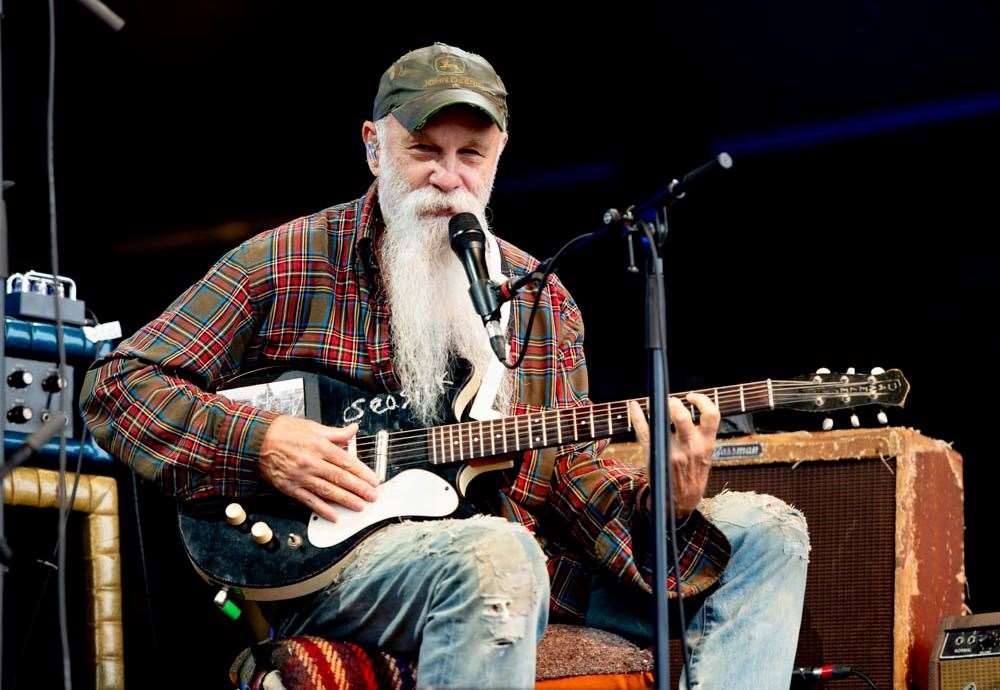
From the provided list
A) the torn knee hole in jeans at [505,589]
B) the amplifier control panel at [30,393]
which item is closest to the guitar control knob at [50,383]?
the amplifier control panel at [30,393]

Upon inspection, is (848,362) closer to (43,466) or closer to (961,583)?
(961,583)

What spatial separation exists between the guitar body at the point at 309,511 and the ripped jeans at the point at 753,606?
0.48 metres

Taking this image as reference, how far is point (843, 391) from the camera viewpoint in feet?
7.23

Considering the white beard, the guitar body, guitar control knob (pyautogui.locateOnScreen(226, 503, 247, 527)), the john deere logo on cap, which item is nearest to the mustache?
the white beard

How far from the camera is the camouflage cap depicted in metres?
2.54

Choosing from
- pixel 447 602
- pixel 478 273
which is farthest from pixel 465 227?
pixel 447 602

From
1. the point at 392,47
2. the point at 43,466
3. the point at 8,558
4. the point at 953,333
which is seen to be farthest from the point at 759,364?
the point at 8,558

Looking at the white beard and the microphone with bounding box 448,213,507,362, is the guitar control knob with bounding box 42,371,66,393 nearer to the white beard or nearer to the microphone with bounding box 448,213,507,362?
the white beard

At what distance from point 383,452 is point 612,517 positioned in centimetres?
48

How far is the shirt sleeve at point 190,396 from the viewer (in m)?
2.31

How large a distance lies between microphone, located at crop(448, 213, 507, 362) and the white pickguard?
30 cm

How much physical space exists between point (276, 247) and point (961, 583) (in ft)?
6.44

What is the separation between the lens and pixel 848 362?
4.09m

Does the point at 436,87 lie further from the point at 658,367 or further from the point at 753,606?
the point at 753,606
